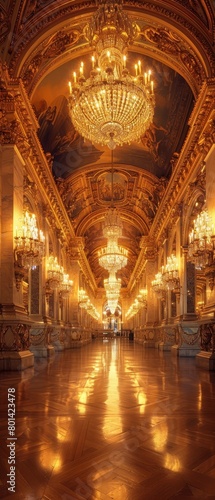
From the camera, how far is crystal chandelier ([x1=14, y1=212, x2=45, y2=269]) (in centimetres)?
873

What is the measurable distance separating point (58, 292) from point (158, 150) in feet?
23.7

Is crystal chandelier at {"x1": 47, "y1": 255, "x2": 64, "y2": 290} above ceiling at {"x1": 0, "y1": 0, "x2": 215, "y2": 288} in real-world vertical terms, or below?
below

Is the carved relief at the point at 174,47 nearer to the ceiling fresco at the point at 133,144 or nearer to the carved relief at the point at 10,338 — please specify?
the ceiling fresco at the point at 133,144

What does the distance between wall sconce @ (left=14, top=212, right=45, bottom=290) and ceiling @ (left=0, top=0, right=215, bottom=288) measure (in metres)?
3.67

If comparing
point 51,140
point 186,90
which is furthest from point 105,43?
point 51,140

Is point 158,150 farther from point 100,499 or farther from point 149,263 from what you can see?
point 100,499

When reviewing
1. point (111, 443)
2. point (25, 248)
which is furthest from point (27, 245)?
point (111, 443)

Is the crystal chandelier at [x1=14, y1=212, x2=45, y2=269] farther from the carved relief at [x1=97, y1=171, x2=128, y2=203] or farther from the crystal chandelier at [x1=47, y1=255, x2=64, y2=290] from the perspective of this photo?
the carved relief at [x1=97, y1=171, x2=128, y2=203]

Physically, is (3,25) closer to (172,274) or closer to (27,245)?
(27,245)

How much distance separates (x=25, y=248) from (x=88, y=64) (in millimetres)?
6396

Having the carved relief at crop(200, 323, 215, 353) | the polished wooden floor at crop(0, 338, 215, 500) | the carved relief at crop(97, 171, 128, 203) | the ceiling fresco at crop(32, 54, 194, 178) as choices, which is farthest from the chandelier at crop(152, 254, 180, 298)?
the polished wooden floor at crop(0, 338, 215, 500)

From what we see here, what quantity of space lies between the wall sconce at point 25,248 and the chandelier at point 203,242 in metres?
3.49

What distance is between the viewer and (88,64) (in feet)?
38.7

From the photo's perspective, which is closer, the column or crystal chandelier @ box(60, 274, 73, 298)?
the column
